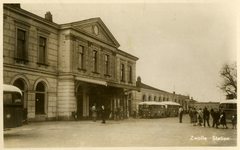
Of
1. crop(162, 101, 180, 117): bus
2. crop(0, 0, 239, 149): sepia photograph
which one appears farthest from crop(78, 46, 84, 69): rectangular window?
crop(162, 101, 180, 117): bus

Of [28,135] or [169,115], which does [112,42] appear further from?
[28,135]

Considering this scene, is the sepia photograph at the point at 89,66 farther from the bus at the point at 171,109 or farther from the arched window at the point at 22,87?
the bus at the point at 171,109

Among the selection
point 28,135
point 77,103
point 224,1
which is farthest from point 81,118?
point 224,1

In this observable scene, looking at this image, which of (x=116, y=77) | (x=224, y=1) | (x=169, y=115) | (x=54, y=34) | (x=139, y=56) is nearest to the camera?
(x=224, y=1)

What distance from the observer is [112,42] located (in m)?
26.4

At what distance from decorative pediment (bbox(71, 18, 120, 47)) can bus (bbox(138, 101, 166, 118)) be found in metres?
8.04

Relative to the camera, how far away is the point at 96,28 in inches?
931

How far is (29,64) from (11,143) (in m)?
8.02

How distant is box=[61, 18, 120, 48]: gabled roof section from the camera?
2115 cm

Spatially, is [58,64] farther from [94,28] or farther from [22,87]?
[94,28]

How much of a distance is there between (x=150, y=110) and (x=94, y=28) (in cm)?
1143

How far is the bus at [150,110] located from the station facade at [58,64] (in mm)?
3518

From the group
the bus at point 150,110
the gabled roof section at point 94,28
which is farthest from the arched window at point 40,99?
the bus at point 150,110

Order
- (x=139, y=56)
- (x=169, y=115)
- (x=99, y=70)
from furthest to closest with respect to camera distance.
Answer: (x=169, y=115)
(x=99, y=70)
(x=139, y=56)
